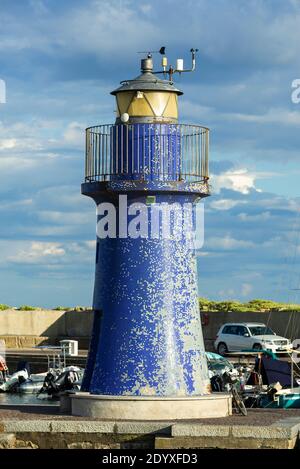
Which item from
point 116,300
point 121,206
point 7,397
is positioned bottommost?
point 7,397

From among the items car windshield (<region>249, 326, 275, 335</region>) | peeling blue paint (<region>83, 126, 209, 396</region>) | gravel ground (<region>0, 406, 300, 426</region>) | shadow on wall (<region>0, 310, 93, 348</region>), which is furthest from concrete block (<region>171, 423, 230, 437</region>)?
shadow on wall (<region>0, 310, 93, 348</region>)

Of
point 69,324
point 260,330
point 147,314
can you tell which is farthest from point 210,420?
point 69,324

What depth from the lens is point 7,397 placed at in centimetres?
3731

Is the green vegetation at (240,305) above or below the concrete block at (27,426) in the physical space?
above

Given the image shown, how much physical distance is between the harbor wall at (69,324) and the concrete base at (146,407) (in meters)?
32.2

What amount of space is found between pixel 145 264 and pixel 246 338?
1126 inches

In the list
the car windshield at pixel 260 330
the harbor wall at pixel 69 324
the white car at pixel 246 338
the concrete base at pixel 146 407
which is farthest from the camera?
the harbor wall at pixel 69 324

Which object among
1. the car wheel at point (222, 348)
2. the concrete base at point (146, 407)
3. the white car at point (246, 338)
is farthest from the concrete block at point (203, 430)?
the car wheel at point (222, 348)

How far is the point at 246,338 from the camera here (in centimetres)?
5084

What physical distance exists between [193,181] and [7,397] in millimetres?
15980

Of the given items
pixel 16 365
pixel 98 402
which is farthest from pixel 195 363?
pixel 16 365

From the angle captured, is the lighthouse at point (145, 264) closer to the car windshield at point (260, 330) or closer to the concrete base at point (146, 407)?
the concrete base at point (146, 407)

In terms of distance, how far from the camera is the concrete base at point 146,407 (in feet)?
71.5
